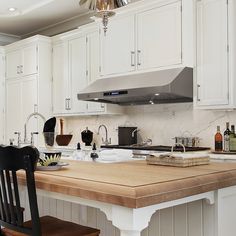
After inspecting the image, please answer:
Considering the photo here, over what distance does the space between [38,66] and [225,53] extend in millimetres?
3163

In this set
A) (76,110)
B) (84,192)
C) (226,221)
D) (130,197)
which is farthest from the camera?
(76,110)

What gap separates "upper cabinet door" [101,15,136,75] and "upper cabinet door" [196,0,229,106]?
2.98ft

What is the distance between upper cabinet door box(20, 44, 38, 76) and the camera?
5.67 metres

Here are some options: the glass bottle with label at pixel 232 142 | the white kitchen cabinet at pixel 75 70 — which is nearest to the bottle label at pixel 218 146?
the glass bottle with label at pixel 232 142

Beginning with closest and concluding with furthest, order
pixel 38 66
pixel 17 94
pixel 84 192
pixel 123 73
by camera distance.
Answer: pixel 84 192, pixel 123 73, pixel 38 66, pixel 17 94

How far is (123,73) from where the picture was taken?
172 inches

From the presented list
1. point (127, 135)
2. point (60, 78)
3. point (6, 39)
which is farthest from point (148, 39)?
point (6, 39)

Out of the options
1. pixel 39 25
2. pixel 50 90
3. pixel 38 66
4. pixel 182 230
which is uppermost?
pixel 39 25

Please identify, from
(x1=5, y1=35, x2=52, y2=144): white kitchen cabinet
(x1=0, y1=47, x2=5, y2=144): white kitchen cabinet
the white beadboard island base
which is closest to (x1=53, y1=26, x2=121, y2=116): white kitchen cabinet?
(x1=5, y1=35, x2=52, y2=144): white kitchen cabinet

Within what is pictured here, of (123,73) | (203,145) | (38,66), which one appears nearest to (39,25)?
(38,66)

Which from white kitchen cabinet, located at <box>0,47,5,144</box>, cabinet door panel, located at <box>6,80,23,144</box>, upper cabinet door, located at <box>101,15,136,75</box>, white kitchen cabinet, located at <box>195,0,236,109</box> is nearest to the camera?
white kitchen cabinet, located at <box>195,0,236,109</box>

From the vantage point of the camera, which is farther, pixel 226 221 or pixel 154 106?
pixel 154 106

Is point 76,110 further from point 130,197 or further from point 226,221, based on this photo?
point 130,197

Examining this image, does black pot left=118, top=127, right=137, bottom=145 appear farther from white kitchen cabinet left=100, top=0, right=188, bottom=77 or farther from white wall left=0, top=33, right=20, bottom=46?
white wall left=0, top=33, right=20, bottom=46
